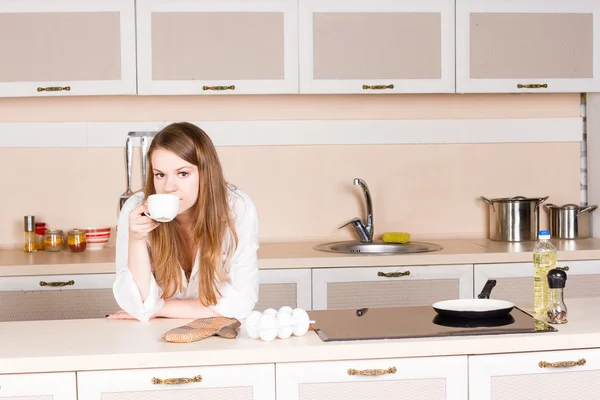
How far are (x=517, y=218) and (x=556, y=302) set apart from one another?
2.04 metres

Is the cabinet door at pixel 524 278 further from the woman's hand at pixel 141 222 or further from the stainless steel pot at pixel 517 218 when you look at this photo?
the woman's hand at pixel 141 222

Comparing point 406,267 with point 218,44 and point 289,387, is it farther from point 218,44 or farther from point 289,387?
point 289,387

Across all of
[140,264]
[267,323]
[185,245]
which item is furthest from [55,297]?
[267,323]

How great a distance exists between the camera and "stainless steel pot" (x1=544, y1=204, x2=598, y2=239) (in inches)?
170

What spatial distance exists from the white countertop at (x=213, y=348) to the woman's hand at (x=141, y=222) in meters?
0.29

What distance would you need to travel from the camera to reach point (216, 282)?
2.50 meters

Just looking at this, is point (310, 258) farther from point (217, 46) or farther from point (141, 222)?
point (141, 222)

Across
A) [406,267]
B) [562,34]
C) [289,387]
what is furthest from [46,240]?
[562,34]

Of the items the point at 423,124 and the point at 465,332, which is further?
the point at 423,124

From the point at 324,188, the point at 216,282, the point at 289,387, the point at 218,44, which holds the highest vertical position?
the point at 218,44

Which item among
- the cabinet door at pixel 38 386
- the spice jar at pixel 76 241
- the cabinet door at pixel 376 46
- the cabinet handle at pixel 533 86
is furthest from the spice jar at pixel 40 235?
the cabinet handle at pixel 533 86

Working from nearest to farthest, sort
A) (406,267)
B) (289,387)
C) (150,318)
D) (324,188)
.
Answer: (289,387), (150,318), (406,267), (324,188)

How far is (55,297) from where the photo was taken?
11.8 feet

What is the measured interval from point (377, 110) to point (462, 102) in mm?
479
